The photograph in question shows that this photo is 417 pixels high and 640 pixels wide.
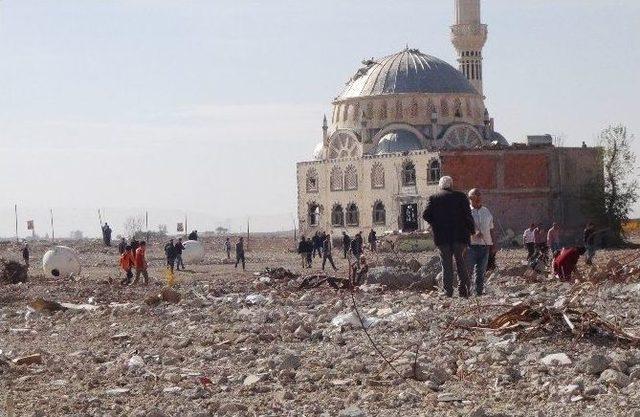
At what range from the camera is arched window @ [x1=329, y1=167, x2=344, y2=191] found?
7175 cm

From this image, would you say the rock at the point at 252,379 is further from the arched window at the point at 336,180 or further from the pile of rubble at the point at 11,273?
the arched window at the point at 336,180

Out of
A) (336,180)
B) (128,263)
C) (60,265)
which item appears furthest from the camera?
(336,180)

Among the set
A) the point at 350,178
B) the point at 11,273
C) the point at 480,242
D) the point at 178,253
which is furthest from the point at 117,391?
the point at 350,178

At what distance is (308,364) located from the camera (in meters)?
11.1

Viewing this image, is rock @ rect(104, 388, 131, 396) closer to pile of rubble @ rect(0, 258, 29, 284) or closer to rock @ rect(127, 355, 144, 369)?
rock @ rect(127, 355, 144, 369)

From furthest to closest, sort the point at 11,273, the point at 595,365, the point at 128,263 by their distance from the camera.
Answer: the point at 11,273 → the point at 128,263 → the point at 595,365

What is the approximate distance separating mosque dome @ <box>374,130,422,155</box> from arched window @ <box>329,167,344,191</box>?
8.76ft

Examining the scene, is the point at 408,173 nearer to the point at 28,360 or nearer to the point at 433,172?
the point at 433,172

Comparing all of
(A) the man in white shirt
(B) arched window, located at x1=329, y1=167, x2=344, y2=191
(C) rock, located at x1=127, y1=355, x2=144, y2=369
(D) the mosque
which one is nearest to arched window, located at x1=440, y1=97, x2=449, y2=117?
(D) the mosque

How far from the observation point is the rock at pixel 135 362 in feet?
39.4

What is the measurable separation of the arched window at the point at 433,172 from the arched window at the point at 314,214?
1217cm

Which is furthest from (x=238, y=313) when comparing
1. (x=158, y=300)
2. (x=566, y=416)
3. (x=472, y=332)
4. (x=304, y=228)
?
(x=304, y=228)

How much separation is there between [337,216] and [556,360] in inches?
2413

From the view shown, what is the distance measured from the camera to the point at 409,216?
6550cm
